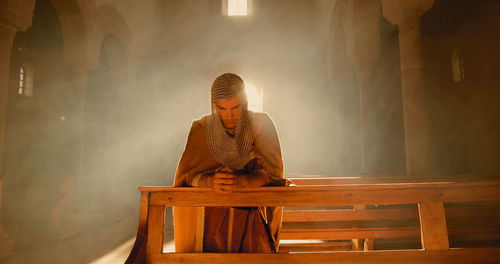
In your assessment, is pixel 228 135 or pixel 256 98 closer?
pixel 228 135

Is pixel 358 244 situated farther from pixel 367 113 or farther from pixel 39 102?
pixel 39 102

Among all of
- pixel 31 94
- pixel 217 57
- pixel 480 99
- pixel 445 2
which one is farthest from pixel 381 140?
pixel 31 94

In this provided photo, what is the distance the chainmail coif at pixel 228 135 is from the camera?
170 centimetres

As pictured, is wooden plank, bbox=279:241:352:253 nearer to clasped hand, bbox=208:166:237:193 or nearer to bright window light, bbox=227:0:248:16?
clasped hand, bbox=208:166:237:193

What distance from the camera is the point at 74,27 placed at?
7.45 m

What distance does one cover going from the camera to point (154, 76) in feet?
38.2

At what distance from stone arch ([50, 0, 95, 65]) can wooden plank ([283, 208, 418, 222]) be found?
21.3 feet

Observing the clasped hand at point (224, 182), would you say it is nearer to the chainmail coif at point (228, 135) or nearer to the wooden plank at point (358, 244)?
the chainmail coif at point (228, 135)

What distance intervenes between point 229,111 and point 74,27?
727 centimetres

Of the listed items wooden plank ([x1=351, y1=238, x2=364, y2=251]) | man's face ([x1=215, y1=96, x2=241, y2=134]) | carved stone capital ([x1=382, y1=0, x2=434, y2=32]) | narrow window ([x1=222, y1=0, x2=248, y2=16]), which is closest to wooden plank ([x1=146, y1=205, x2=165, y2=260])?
man's face ([x1=215, y1=96, x2=241, y2=134])

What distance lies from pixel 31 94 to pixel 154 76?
171 inches

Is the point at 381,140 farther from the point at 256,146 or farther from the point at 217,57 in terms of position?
the point at 256,146

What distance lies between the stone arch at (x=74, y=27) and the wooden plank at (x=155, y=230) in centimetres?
704

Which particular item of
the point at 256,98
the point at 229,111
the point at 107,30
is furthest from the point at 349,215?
the point at 256,98
